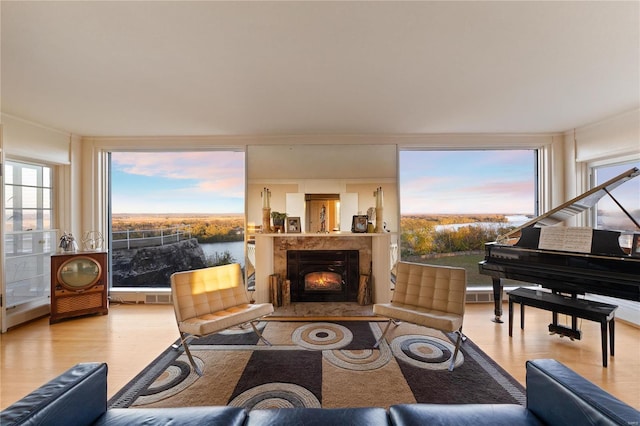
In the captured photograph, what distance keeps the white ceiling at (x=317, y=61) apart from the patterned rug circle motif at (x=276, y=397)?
2.59 m

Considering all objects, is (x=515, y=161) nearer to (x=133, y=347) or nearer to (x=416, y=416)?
(x=416, y=416)

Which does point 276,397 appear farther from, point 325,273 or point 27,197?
point 27,197

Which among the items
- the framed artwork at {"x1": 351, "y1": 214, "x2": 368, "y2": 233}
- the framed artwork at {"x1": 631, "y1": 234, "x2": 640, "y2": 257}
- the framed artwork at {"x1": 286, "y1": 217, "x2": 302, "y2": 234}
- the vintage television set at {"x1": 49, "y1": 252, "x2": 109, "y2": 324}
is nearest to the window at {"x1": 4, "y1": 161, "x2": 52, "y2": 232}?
the vintage television set at {"x1": 49, "y1": 252, "x2": 109, "y2": 324}

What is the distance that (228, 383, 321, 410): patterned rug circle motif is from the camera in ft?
6.20

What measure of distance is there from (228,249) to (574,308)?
4435 mm

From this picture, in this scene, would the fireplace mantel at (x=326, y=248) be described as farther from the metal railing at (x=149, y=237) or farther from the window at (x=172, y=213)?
the metal railing at (x=149, y=237)

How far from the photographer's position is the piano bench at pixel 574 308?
241 cm

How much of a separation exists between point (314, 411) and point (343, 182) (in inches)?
125

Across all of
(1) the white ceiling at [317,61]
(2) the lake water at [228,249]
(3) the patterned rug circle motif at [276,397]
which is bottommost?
(3) the patterned rug circle motif at [276,397]

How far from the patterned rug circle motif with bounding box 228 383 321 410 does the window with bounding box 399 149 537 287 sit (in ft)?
9.29

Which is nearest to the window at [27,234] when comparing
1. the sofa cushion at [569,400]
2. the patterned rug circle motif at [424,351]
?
the patterned rug circle motif at [424,351]

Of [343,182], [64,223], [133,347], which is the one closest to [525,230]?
[343,182]

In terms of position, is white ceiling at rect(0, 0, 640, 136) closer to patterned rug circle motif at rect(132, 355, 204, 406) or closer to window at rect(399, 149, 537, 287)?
window at rect(399, 149, 537, 287)

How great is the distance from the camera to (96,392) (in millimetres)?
1271
